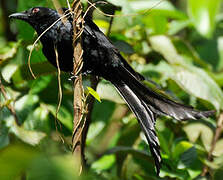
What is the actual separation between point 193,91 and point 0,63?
95 cm

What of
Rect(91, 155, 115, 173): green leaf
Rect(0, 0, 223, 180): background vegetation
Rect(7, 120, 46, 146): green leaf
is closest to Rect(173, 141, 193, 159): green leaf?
Rect(0, 0, 223, 180): background vegetation

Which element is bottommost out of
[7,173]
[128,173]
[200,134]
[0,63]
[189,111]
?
[128,173]

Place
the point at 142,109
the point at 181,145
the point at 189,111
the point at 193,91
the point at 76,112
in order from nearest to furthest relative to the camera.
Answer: the point at 76,112, the point at 189,111, the point at 142,109, the point at 181,145, the point at 193,91

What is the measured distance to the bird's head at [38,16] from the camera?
6.36 ft

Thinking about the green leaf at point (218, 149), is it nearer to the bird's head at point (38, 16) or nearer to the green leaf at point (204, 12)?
the green leaf at point (204, 12)

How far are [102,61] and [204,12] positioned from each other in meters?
0.57

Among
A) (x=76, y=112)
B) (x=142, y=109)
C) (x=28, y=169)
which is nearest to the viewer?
(x=28, y=169)

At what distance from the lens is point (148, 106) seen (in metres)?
1.72

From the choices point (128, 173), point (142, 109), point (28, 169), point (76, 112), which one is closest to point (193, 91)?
point (142, 109)

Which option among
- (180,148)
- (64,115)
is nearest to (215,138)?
(180,148)

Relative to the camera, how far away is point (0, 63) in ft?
6.33

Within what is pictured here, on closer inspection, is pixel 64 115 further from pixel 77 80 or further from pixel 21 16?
pixel 77 80

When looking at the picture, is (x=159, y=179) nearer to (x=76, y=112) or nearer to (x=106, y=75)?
(x=106, y=75)

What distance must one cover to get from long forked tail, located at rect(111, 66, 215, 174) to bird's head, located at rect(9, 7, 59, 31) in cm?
43
